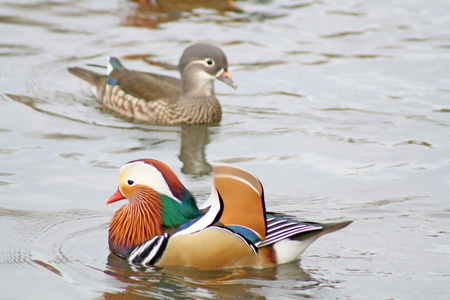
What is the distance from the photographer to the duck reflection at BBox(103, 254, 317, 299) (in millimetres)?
4953

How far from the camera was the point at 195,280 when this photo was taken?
513 cm

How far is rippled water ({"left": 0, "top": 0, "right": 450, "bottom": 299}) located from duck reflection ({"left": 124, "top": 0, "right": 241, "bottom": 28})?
0.04 metres

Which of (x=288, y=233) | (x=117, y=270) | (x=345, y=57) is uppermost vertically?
(x=345, y=57)

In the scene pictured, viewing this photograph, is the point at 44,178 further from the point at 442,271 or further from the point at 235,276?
the point at 442,271

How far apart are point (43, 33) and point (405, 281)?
8.99 meters

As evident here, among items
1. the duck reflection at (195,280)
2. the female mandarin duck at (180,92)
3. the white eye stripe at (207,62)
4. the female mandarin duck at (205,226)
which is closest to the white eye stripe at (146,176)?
the female mandarin duck at (205,226)

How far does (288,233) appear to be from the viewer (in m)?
5.23

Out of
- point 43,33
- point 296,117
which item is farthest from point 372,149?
point 43,33

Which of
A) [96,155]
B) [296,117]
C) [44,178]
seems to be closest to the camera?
[44,178]

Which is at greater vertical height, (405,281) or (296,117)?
(296,117)

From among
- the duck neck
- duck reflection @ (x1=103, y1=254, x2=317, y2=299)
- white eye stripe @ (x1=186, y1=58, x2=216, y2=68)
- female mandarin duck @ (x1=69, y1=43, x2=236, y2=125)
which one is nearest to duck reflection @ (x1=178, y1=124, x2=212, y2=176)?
female mandarin duck @ (x1=69, y1=43, x2=236, y2=125)

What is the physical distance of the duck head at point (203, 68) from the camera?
9320 millimetres

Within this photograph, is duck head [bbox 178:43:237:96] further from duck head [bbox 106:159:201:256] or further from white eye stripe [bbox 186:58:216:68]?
duck head [bbox 106:159:201:256]

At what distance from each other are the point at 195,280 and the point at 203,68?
4614mm
